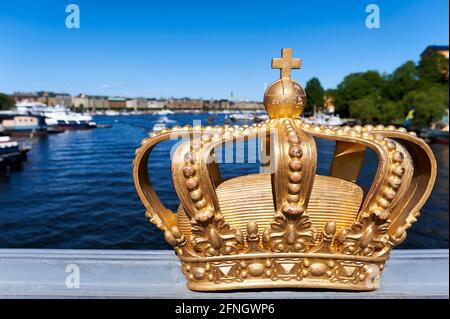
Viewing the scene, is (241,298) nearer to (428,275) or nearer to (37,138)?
(428,275)

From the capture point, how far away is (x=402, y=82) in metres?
27.8

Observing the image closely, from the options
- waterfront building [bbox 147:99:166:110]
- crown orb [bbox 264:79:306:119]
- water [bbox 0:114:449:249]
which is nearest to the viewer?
crown orb [bbox 264:79:306:119]

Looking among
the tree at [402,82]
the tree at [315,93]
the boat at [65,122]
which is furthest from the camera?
the tree at [315,93]

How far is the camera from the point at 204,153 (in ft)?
5.98

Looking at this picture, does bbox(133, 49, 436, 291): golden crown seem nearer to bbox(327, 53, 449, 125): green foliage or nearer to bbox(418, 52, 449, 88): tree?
bbox(327, 53, 449, 125): green foliage

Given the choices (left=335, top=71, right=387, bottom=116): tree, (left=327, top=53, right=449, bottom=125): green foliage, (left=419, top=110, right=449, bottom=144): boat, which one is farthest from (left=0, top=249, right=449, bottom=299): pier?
(left=335, top=71, right=387, bottom=116): tree

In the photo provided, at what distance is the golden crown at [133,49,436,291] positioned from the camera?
1.83 meters

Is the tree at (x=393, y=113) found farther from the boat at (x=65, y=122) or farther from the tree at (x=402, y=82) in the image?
the boat at (x=65, y=122)

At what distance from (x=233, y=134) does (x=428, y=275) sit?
1641 mm

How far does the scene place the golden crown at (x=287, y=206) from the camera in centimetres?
183

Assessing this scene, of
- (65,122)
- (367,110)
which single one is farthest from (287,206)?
(65,122)

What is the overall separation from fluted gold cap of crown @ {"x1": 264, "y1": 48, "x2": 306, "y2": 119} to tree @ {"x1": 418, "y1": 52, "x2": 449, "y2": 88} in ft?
103

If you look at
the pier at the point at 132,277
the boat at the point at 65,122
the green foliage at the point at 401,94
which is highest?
the green foliage at the point at 401,94

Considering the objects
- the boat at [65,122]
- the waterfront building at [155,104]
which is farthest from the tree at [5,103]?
the waterfront building at [155,104]
